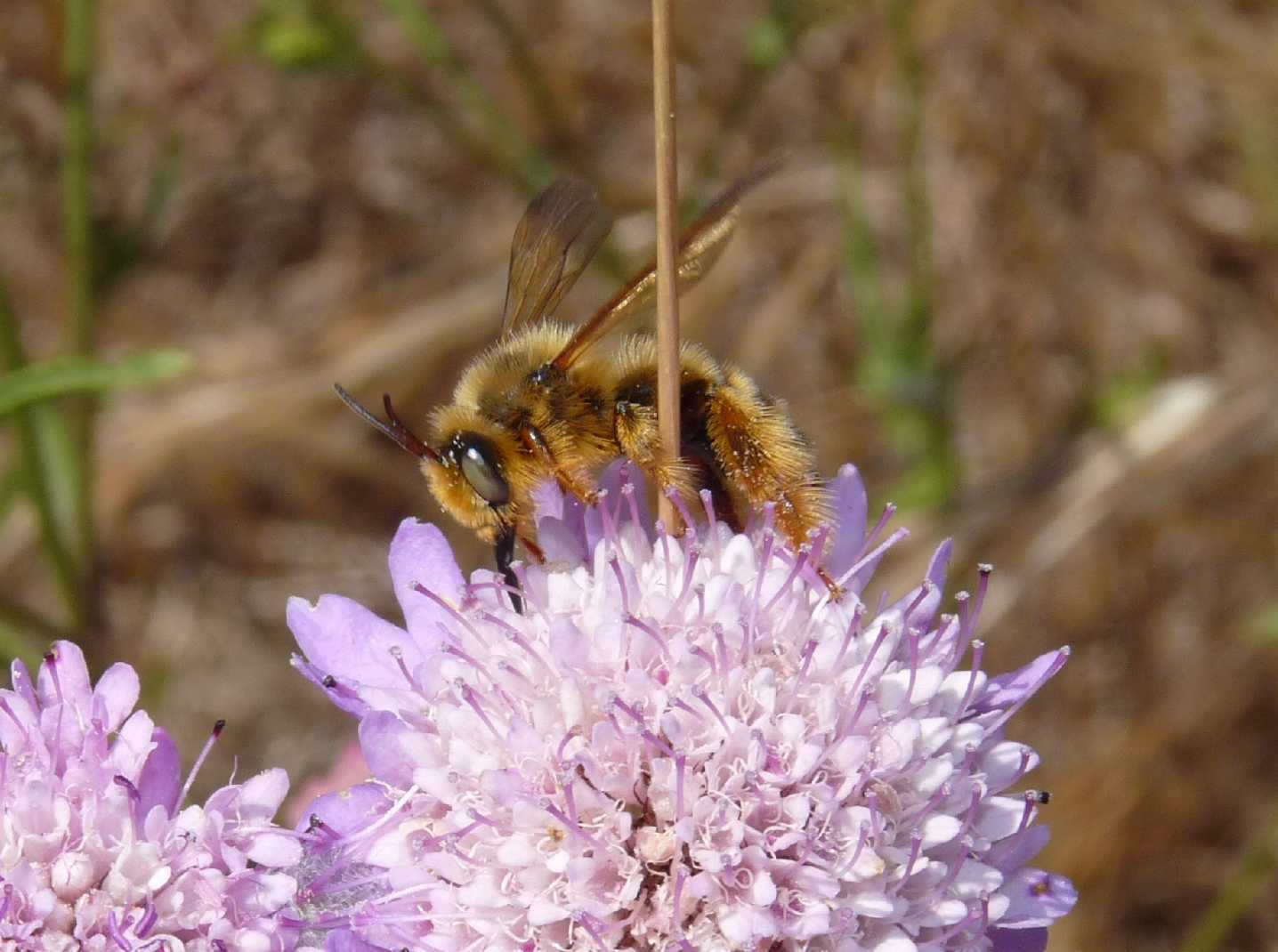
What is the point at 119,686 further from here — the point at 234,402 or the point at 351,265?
the point at 351,265

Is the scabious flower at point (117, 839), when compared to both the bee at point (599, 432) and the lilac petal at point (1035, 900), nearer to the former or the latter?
the bee at point (599, 432)

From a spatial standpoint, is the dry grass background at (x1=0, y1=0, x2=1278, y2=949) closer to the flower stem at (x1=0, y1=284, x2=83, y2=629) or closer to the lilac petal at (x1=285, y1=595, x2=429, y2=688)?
the flower stem at (x1=0, y1=284, x2=83, y2=629)

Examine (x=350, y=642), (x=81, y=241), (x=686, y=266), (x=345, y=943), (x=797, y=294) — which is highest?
(x=797, y=294)

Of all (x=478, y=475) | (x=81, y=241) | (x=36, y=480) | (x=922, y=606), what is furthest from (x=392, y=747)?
(x=81, y=241)

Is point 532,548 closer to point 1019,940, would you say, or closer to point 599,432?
point 599,432

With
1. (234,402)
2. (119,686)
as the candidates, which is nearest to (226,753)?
(234,402)

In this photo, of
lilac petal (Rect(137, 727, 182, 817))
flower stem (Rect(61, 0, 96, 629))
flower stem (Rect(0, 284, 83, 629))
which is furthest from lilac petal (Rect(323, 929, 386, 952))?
flower stem (Rect(61, 0, 96, 629))

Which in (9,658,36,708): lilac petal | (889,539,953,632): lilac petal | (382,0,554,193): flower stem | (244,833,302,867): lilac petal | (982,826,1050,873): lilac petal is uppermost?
(382,0,554,193): flower stem
